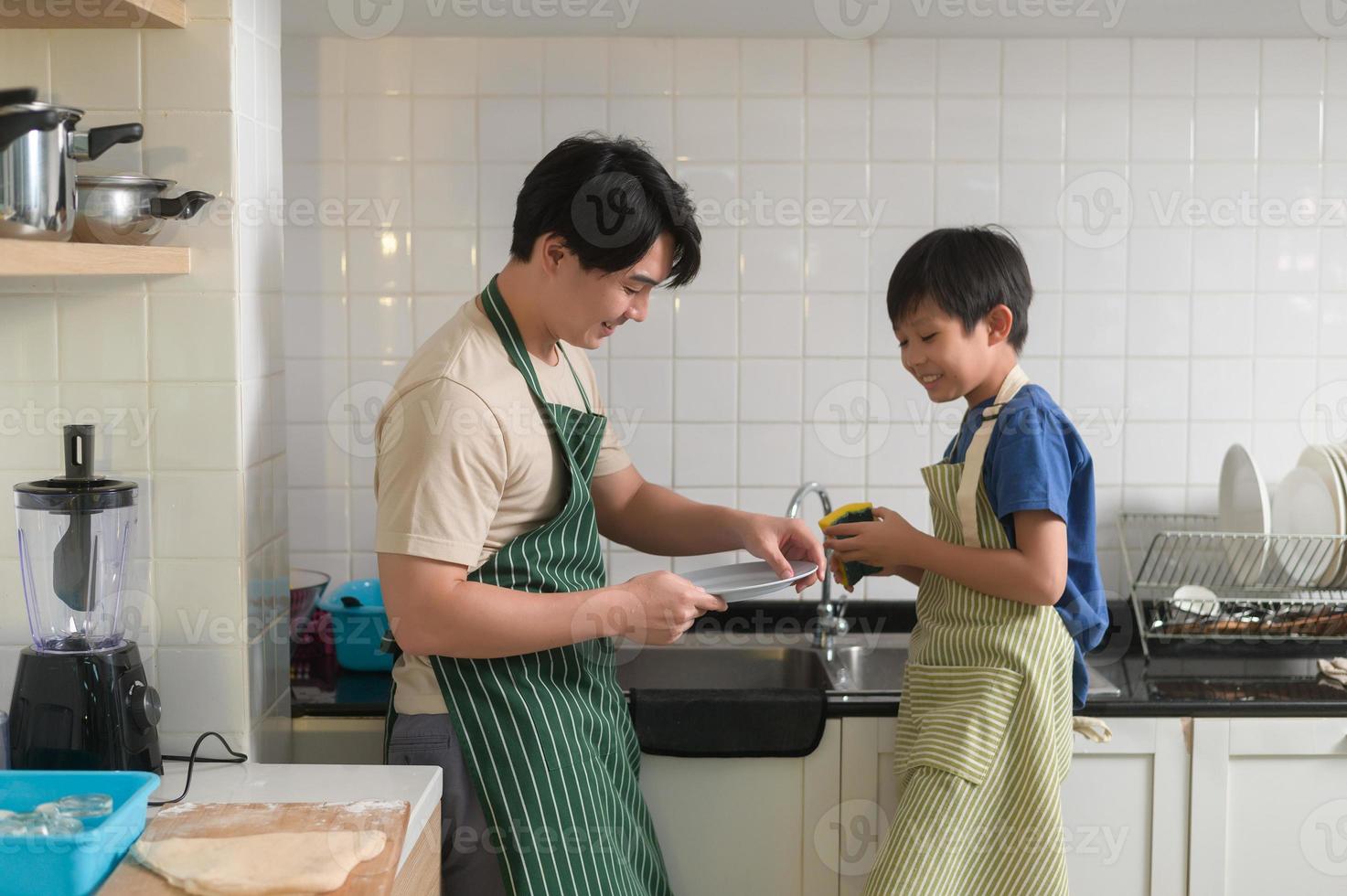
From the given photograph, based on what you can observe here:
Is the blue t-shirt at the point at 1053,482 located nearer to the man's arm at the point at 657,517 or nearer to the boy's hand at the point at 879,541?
the boy's hand at the point at 879,541

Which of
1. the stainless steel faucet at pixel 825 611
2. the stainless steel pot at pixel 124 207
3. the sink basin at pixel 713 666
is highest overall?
the stainless steel pot at pixel 124 207

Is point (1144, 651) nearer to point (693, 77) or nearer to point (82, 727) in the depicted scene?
point (693, 77)

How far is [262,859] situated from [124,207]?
736mm

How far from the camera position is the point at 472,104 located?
2.10 meters

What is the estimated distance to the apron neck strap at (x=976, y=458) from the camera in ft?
5.12

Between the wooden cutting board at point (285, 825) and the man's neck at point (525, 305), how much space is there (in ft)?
1.81

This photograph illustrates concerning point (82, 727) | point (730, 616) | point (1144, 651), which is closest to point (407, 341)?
point (730, 616)

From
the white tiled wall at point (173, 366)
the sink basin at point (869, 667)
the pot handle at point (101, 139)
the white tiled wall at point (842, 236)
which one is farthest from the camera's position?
the white tiled wall at point (842, 236)

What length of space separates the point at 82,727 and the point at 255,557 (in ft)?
0.95

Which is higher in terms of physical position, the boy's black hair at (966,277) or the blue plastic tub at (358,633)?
the boy's black hair at (966,277)

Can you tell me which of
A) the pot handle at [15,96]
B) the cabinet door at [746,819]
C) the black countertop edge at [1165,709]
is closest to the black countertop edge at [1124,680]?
the black countertop edge at [1165,709]

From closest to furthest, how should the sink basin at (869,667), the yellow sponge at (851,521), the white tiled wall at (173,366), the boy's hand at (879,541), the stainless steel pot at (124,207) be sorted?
the stainless steel pot at (124,207)
the white tiled wall at (173,366)
the boy's hand at (879,541)
the yellow sponge at (851,521)
the sink basin at (869,667)

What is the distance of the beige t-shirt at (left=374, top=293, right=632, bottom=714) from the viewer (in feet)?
4.28

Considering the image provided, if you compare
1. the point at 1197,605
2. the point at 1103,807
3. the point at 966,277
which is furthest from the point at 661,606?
the point at 1197,605
